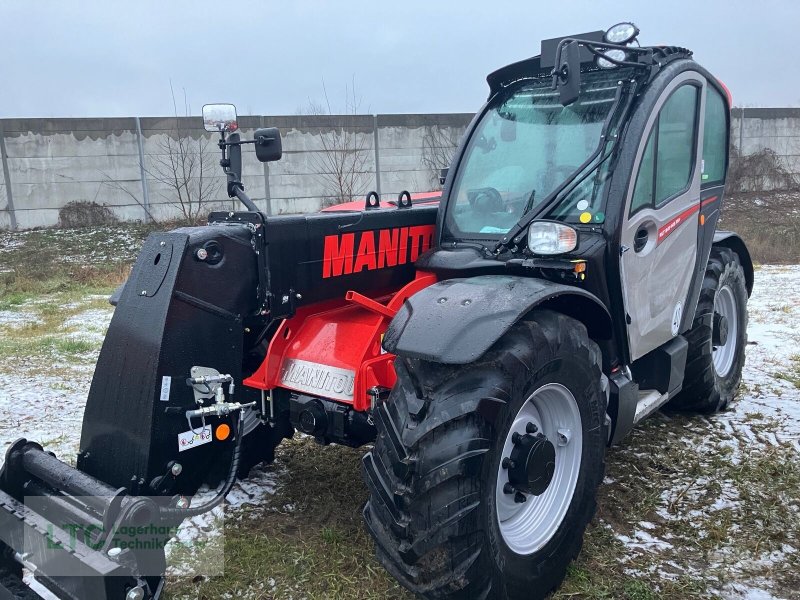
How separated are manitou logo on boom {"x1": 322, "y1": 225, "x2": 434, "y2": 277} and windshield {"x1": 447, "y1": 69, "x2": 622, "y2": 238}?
0.20m

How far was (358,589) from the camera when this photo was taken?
2861mm

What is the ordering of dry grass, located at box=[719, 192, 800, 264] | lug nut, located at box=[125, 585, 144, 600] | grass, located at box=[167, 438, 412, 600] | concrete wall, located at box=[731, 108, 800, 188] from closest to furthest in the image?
1. lug nut, located at box=[125, 585, 144, 600]
2. grass, located at box=[167, 438, 412, 600]
3. dry grass, located at box=[719, 192, 800, 264]
4. concrete wall, located at box=[731, 108, 800, 188]

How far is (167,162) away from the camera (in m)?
15.8

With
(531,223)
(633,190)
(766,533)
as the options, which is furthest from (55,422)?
(766,533)

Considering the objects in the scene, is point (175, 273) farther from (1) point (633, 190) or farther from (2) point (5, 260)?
(2) point (5, 260)

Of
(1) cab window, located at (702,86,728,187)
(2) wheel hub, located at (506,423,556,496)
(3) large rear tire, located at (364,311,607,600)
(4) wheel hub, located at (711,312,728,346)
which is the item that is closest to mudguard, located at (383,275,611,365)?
(3) large rear tire, located at (364,311,607,600)

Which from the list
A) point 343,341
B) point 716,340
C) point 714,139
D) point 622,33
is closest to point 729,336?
point 716,340

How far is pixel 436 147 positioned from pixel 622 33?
13755 millimetres

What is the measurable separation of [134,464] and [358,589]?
3.54ft

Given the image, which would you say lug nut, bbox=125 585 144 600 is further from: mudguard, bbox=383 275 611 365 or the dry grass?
the dry grass

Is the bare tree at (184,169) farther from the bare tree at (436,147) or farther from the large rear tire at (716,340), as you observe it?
the large rear tire at (716,340)

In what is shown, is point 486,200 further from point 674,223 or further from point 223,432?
point 223,432

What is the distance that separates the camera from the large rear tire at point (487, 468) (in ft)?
7.72

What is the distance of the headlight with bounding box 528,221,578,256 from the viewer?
2.93 meters
